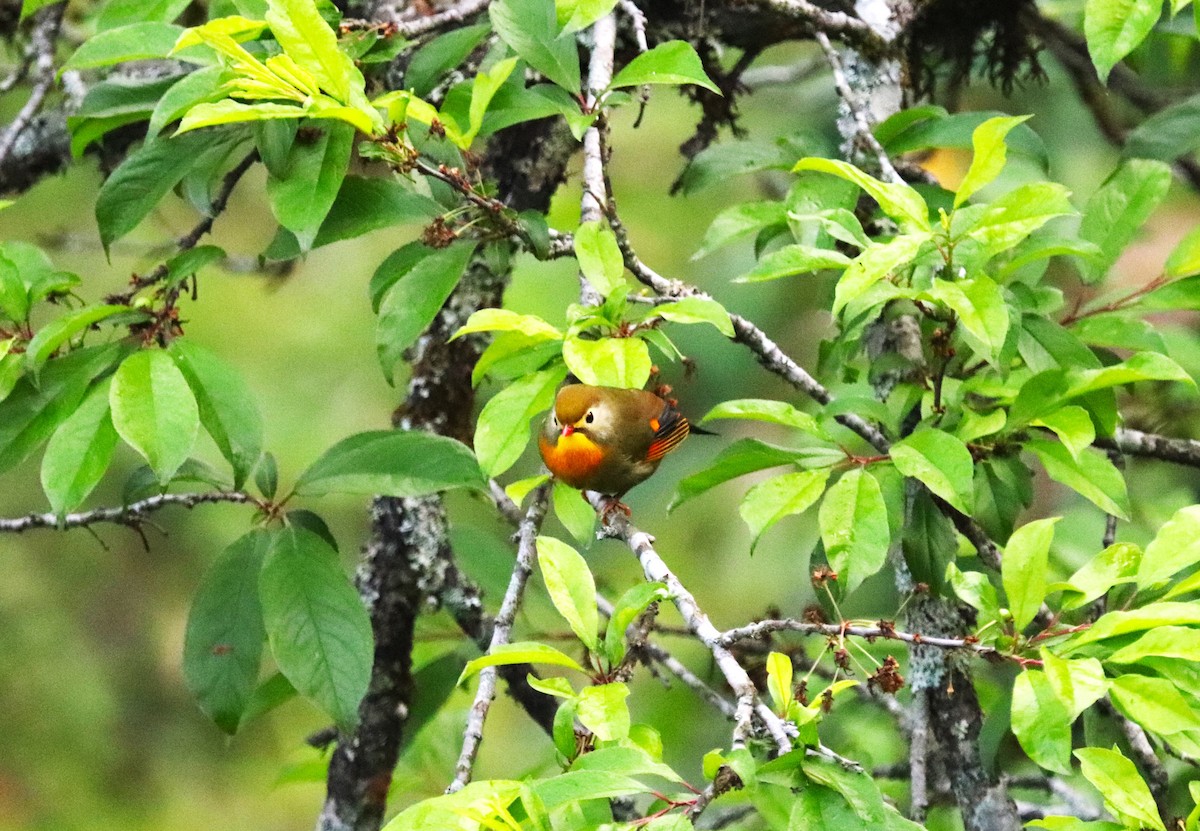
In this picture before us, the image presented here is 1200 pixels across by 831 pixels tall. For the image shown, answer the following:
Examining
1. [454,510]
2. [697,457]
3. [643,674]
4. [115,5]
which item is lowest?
[643,674]

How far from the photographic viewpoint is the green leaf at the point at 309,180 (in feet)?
5.31

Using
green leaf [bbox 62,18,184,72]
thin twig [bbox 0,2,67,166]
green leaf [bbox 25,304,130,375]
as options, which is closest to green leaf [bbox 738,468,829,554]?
green leaf [bbox 25,304,130,375]

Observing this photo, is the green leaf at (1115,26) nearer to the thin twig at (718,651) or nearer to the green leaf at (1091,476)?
the green leaf at (1091,476)

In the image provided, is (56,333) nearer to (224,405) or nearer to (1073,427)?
(224,405)

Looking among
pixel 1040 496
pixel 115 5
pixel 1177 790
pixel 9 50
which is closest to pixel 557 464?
pixel 115 5

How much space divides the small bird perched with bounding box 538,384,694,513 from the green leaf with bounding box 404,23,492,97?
67 cm

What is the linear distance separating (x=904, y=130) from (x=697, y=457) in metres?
1.90

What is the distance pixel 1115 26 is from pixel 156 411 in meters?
1.40

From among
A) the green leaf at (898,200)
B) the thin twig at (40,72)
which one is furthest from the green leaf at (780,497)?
the thin twig at (40,72)

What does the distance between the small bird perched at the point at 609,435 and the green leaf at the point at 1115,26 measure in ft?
3.27

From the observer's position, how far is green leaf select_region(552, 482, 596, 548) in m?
1.75

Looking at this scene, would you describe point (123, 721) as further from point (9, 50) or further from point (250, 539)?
point (250, 539)

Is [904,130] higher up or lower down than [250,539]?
higher up

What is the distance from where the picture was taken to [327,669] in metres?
1.74
